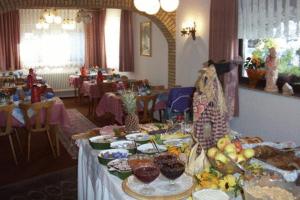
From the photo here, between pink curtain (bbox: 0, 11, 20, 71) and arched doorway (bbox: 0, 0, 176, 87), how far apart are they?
11.8ft

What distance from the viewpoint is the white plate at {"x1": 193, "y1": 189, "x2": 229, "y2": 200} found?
148 centimetres

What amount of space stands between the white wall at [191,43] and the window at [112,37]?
356 centimetres

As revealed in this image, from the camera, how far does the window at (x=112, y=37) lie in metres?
9.13

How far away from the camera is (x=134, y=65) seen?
8.40m

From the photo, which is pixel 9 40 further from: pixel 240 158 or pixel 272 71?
pixel 240 158

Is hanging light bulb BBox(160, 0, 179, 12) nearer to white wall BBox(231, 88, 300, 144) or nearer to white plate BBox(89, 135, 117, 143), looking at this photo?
white plate BBox(89, 135, 117, 143)

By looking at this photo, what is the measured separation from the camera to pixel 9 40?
8555 millimetres

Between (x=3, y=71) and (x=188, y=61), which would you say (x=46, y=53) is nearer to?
(x=3, y=71)

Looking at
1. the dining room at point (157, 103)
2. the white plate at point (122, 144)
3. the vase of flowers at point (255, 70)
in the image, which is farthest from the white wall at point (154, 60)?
the white plate at point (122, 144)

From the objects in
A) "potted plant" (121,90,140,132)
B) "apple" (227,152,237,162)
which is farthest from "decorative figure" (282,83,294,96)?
"apple" (227,152,237,162)

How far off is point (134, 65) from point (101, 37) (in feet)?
5.58

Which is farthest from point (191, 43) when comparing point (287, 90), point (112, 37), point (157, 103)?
point (112, 37)

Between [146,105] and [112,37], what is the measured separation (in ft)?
15.5

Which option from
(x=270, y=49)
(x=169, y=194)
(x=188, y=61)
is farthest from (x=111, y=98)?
(x=169, y=194)
